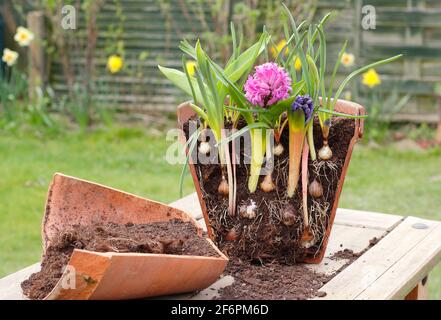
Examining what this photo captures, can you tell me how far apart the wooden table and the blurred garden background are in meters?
1.99

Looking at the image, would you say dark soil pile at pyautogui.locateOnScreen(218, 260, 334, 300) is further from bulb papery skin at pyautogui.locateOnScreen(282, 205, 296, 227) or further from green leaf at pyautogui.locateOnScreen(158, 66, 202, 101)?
green leaf at pyautogui.locateOnScreen(158, 66, 202, 101)

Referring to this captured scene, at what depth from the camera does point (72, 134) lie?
17.7 feet

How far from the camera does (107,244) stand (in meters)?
1.40

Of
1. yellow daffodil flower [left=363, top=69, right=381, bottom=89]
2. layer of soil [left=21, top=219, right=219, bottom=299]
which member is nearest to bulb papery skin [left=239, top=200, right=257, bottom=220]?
layer of soil [left=21, top=219, right=219, bottom=299]

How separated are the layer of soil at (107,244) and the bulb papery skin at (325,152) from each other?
32cm

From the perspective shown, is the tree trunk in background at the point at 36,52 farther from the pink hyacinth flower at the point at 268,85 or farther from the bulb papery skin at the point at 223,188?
the pink hyacinth flower at the point at 268,85

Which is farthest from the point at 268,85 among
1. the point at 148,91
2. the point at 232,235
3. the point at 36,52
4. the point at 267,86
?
the point at 36,52

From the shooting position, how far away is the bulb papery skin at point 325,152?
1.66 metres

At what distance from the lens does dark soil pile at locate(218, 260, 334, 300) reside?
1.49 meters

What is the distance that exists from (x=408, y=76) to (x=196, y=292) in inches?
162

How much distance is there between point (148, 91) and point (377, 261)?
4263mm

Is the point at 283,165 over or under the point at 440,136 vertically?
over

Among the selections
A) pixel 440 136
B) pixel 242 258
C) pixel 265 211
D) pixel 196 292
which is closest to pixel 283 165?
pixel 265 211
